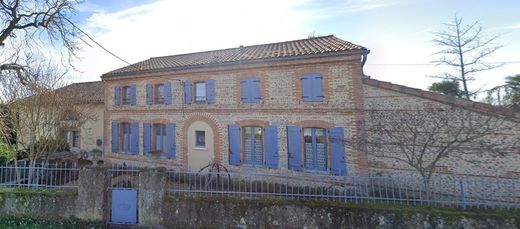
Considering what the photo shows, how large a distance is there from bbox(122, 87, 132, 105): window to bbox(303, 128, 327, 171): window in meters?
10.9

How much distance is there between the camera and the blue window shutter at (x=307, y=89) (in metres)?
11.6

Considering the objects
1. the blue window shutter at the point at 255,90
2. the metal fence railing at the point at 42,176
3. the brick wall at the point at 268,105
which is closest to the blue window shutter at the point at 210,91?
the brick wall at the point at 268,105

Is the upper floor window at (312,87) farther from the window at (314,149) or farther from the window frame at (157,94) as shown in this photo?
the window frame at (157,94)

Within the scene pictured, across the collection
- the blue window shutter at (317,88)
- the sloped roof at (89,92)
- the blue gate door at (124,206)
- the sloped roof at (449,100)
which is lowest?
the blue gate door at (124,206)

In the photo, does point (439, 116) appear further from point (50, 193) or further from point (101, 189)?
point (50, 193)

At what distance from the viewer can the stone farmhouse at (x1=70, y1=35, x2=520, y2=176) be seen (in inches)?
417

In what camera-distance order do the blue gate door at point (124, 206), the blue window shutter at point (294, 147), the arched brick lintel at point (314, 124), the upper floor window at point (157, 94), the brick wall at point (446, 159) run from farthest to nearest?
the upper floor window at point (157, 94) < the blue window shutter at point (294, 147) < the arched brick lintel at point (314, 124) < the brick wall at point (446, 159) < the blue gate door at point (124, 206)

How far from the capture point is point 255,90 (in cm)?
1274

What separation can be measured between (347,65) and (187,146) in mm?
8809

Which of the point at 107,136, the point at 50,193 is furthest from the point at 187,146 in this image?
the point at 50,193

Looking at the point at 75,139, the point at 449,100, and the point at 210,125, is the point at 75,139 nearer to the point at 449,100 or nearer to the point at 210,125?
the point at 210,125

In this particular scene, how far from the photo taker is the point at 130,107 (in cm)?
1647

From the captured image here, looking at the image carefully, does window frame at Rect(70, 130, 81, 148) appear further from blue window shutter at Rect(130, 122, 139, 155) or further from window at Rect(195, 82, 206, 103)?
window at Rect(195, 82, 206, 103)

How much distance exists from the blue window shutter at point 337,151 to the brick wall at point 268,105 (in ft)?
0.64
